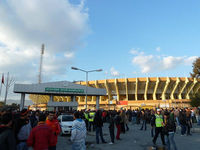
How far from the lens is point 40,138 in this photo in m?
3.35

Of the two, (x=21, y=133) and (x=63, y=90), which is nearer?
(x=21, y=133)

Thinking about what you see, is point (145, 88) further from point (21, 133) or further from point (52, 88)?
point (21, 133)

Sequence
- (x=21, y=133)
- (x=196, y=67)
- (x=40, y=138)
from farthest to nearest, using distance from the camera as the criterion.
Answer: (x=196, y=67) < (x=21, y=133) < (x=40, y=138)

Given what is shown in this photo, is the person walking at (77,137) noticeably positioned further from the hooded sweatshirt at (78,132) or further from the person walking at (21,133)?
the person walking at (21,133)

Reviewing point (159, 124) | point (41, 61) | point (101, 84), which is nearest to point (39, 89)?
point (159, 124)

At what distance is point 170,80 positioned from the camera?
5556 cm

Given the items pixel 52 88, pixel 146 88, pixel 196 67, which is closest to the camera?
pixel 52 88

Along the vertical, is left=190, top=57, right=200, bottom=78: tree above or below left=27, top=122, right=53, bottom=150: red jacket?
above

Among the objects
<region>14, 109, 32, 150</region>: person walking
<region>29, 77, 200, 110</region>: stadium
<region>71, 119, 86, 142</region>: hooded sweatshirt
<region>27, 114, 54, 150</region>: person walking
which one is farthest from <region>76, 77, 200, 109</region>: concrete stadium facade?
<region>27, 114, 54, 150</region>: person walking

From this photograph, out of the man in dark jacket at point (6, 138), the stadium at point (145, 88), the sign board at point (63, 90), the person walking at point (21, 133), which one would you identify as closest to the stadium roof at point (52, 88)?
the sign board at point (63, 90)

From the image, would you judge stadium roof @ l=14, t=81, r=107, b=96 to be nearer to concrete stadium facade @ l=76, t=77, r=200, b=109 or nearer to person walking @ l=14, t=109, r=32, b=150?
concrete stadium facade @ l=76, t=77, r=200, b=109

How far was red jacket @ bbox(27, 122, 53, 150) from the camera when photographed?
3334mm

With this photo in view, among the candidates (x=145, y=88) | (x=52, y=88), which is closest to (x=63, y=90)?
(x=52, y=88)

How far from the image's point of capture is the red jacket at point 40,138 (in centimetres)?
333
